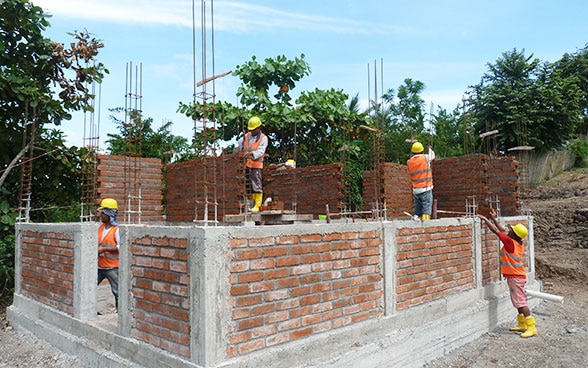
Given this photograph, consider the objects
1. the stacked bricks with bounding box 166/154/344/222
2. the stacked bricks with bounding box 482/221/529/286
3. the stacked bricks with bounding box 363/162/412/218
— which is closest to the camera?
the stacked bricks with bounding box 482/221/529/286

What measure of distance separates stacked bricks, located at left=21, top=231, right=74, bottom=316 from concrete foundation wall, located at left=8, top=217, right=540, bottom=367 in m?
0.03

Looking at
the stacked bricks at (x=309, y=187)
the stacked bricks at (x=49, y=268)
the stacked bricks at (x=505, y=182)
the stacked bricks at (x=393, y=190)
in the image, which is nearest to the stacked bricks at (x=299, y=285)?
the stacked bricks at (x=49, y=268)

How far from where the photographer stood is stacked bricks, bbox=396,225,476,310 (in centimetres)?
514

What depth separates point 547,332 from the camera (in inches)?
266

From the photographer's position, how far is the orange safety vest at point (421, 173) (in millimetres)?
7059

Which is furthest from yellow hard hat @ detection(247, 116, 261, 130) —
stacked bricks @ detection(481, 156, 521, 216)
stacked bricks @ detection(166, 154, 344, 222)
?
stacked bricks @ detection(481, 156, 521, 216)

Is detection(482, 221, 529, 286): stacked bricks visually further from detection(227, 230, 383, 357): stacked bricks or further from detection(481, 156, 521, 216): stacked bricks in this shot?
detection(227, 230, 383, 357): stacked bricks

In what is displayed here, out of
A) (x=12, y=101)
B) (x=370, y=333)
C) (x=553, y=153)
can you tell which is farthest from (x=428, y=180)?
(x=553, y=153)

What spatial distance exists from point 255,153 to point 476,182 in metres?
4.08

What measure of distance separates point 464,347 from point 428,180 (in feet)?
8.01

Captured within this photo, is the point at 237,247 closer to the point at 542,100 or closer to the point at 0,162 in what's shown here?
the point at 0,162

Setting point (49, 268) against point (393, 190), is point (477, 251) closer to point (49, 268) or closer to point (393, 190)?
point (393, 190)

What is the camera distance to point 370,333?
4531 millimetres

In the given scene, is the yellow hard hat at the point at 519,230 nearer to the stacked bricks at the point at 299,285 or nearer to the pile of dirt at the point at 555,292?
the pile of dirt at the point at 555,292
